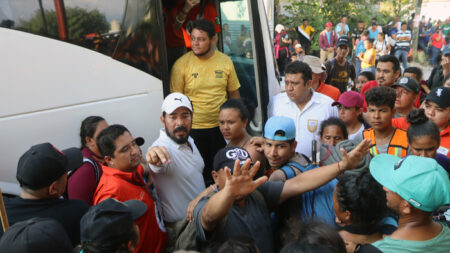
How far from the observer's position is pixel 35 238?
62.9 inches

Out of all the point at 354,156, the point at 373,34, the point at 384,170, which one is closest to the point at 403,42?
the point at 373,34

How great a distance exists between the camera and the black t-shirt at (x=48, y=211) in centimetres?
216

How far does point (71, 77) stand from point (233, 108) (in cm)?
152

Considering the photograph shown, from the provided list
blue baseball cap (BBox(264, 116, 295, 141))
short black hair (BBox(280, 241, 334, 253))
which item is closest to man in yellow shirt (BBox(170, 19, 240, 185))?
blue baseball cap (BBox(264, 116, 295, 141))

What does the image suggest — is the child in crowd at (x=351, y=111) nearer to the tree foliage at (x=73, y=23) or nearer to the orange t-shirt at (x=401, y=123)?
the orange t-shirt at (x=401, y=123)

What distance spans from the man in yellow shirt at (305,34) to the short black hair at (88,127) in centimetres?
1349

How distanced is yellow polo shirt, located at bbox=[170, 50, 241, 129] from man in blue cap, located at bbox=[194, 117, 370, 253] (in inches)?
80.7

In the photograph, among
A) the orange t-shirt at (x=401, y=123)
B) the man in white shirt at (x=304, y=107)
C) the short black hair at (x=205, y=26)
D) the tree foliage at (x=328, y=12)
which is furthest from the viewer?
the tree foliage at (x=328, y=12)

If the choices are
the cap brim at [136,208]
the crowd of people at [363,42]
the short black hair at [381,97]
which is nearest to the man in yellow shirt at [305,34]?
the crowd of people at [363,42]

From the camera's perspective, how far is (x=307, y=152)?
12.2ft

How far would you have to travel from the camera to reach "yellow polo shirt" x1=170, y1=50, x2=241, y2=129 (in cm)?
412

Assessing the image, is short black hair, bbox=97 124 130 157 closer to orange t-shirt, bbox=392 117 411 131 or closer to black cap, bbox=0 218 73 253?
black cap, bbox=0 218 73 253

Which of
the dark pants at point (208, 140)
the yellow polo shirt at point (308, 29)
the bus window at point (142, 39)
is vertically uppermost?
the bus window at point (142, 39)

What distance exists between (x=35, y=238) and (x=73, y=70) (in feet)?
6.70
